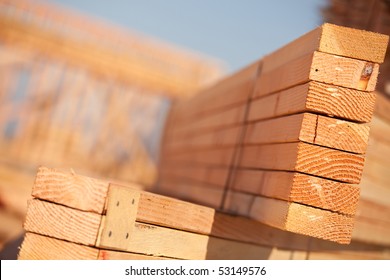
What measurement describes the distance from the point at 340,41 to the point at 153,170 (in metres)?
12.6

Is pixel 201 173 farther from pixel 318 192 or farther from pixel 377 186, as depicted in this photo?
pixel 318 192

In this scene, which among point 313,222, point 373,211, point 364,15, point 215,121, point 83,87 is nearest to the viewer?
point 313,222

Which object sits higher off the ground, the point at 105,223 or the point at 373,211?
the point at 373,211

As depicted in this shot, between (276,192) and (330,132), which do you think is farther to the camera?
(276,192)

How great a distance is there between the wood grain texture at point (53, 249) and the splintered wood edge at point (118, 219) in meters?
0.09

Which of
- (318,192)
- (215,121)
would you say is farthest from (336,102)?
(215,121)

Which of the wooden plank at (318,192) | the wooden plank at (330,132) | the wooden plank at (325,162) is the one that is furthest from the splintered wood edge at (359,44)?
the wooden plank at (318,192)

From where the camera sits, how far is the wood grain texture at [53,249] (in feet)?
7.86

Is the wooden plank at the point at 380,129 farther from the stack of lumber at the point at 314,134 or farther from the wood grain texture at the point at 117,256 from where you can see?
the wood grain texture at the point at 117,256

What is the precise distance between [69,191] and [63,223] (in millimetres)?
164

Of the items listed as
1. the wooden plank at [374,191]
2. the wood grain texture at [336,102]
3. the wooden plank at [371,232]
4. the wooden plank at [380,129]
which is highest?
the wooden plank at [380,129]

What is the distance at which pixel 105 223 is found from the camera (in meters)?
2.41

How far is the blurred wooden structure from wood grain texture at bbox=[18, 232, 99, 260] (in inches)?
390
